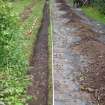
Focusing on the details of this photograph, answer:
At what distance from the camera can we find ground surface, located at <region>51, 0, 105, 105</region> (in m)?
15.6

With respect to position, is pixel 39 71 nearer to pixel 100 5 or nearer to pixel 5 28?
pixel 5 28

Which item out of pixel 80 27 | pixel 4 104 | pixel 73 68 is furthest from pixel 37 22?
pixel 4 104

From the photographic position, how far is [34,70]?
19.4 metres

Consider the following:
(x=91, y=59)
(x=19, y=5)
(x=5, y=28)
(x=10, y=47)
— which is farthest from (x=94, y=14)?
(x=10, y=47)

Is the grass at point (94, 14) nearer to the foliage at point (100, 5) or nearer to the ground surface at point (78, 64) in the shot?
the foliage at point (100, 5)

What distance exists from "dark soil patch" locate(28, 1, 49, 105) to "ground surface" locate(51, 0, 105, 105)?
0.58 m

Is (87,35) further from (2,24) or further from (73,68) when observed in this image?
(2,24)

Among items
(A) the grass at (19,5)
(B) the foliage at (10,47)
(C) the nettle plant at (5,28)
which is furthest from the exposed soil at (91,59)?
(A) the grass at (19,5)

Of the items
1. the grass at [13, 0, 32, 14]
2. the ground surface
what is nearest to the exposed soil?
the ground surface

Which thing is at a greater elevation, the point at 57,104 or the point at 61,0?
the point at 61,0

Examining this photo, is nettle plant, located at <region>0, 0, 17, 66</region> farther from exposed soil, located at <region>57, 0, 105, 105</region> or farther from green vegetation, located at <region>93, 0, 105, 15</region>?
green vegetation, located at <region>93, 0, 105, 15</region>

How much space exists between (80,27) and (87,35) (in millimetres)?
3938

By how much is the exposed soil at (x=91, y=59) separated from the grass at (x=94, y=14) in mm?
4261

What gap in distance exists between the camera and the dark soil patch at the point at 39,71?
51.0 feet
